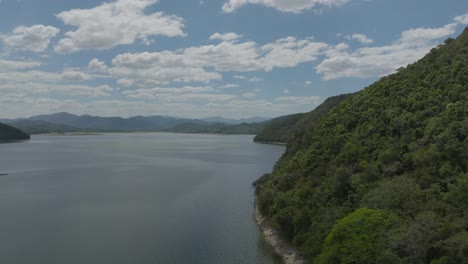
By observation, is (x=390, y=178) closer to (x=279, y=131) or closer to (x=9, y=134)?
(x=279, y=131)

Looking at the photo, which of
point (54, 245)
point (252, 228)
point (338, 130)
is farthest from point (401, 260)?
point (54, 245)

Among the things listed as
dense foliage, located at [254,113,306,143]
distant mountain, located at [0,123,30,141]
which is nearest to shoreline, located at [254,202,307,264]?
dense foliage, located at [254,113,306,143]

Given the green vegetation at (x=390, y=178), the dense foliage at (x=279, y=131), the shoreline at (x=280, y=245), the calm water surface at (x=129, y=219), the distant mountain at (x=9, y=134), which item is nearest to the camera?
the green vegetation at (x=390, y=178)

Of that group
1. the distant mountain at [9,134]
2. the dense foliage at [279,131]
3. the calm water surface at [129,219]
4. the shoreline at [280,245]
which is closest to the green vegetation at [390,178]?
the shoreline at [280,245]

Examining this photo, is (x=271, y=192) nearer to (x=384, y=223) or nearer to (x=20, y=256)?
(x=384, y=223)

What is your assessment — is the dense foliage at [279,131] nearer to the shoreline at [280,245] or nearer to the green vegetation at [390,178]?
the green vegetation at [390,178]

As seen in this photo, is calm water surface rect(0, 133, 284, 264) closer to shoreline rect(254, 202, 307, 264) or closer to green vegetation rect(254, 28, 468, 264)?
shoreline rect(254, 202, 307, 264)
